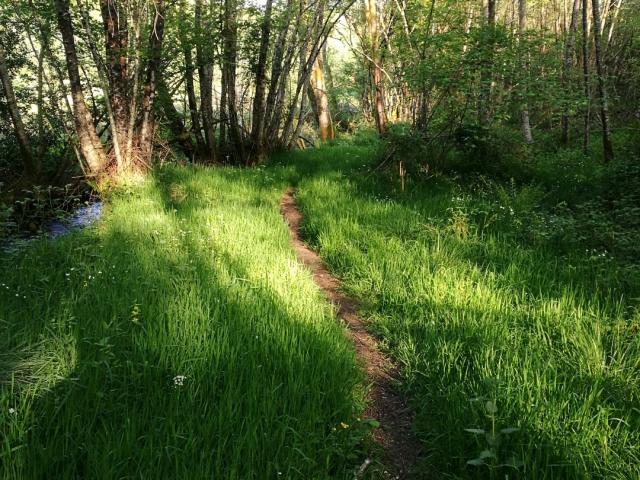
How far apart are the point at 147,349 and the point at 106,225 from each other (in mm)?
3235

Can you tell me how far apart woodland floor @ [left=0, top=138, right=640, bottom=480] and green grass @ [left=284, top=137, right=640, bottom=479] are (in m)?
0.02

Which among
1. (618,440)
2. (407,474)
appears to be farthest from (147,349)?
(618,440)

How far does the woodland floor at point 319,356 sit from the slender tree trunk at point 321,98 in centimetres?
1317

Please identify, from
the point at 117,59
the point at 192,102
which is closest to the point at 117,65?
the point at 117,59

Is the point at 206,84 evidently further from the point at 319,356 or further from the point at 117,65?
the point at 319,356

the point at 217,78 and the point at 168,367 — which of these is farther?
the point at 217,78

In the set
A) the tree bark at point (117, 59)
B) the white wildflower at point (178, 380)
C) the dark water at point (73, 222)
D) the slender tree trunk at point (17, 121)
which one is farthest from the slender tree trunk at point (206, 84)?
the white wildflower at point (178, 380)

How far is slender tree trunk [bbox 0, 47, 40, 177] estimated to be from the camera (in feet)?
25.7

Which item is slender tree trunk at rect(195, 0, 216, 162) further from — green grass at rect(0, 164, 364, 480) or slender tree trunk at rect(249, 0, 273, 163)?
green grass at rect(0, 164, 364, 480)

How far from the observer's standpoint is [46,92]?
33.3ft

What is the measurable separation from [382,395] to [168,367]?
1.50m

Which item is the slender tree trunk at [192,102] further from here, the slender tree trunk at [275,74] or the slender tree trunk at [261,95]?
the slender tree trunk at [275,74]

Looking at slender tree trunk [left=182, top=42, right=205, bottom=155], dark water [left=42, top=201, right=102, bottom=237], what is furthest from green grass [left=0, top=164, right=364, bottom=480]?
slender tree trunk [left=182, top=42, right=205, bottom=155]

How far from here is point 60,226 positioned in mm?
6492
